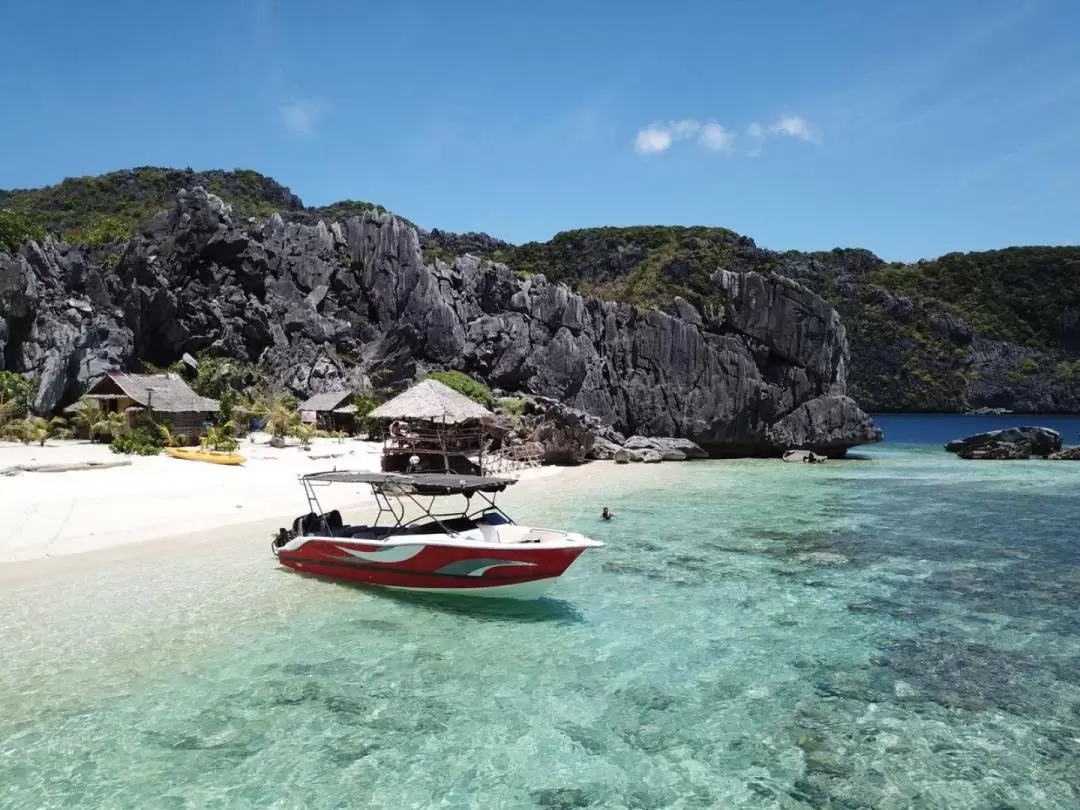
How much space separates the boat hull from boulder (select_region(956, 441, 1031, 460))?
156 ft

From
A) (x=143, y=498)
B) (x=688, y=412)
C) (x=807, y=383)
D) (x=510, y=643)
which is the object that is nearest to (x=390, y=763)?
(x=510, y=643)

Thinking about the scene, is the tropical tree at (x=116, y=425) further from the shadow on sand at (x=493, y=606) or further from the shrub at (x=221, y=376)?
the shadow on sand at (x=493, y=606)

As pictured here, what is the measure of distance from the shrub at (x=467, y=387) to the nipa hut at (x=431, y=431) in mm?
12723

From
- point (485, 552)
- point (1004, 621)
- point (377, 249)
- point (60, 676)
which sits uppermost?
point (377, 249)

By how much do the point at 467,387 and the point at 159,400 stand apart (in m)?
18.1

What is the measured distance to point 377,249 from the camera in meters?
59.8

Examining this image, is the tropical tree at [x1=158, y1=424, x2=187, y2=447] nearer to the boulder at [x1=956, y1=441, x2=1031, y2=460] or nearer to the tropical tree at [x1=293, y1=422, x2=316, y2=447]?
the tropical tree at [x1=293, y1=422, x2=316, y2=447]

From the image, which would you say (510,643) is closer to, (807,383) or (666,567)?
(666,567)

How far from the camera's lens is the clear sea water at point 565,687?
6512 mm

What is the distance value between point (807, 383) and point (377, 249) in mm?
37172

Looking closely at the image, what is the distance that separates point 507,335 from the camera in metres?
53.3

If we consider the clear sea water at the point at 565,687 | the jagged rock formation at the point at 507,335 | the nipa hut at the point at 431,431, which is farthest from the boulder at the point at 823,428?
the clear sea water at the point at 565,687

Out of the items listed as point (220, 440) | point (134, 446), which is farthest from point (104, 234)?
point (220, 440)

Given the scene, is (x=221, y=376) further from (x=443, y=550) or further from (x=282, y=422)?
(x=443, y=550)
